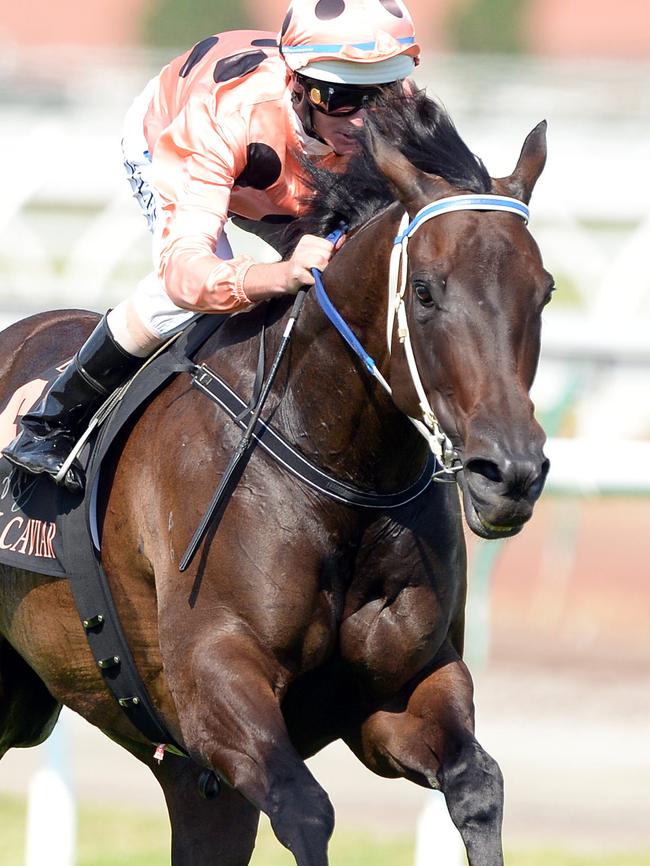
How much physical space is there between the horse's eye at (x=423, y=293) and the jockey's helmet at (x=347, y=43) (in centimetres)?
75

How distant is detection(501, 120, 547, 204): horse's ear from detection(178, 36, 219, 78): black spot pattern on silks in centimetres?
105

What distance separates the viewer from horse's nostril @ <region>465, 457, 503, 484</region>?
3150mm

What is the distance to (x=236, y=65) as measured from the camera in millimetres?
4129

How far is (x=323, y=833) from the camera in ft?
11.2

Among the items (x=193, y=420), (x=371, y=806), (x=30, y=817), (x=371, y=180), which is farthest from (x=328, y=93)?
(x=371, y=806)

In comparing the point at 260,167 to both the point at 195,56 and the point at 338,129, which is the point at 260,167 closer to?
the point at 338,129

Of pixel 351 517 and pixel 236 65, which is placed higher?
pixel 236 65

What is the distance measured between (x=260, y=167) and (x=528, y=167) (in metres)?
Answer: 0.74

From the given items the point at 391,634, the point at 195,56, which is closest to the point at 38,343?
the point at 195,56

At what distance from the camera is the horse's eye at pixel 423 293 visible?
3381 mm

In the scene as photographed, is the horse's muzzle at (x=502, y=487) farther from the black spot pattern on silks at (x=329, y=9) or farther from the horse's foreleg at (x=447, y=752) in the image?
the black spot pattern on silks at (x=329, y=9)

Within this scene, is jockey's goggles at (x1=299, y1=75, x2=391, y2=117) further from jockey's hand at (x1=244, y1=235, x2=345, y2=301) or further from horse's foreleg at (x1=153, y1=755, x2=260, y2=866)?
horse's foreleg at (x1=153, y1=755, x2=260, y2=866)

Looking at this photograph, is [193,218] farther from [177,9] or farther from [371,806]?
[177,9]

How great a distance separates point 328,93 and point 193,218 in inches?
17.6
